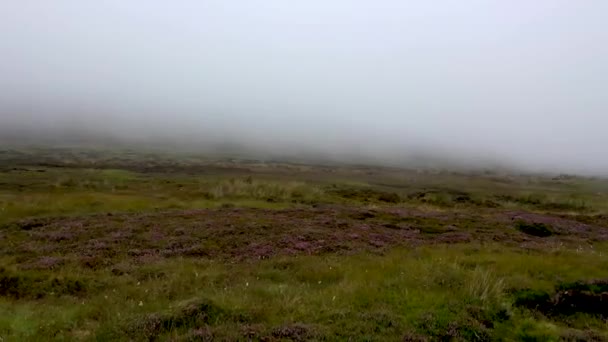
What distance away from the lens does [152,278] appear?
18578mm

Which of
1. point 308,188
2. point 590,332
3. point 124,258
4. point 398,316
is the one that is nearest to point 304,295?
point 398,316

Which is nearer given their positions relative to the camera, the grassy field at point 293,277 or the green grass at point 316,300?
the green grass at point 316,300

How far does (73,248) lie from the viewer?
24.1 metres

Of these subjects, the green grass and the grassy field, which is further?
the grassy field

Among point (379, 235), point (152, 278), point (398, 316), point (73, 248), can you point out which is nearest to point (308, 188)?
point (379, 235)

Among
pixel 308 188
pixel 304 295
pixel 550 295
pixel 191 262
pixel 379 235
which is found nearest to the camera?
pixel 304 295

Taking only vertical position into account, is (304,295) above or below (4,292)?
above

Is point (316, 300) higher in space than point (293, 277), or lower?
higher

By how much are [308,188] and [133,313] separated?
4563 cm

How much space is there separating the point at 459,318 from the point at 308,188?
4539cm

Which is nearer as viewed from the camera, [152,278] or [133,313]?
[133,313]

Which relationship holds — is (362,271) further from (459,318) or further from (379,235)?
(379,235)

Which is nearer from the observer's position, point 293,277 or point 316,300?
point 316,300

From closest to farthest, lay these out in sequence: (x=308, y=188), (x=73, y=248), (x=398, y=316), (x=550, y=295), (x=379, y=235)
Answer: (x=398, y=316) → (x=550, y=295) → (x=73, y=248) → (x=379, y=235) → (x=308, y=188)
